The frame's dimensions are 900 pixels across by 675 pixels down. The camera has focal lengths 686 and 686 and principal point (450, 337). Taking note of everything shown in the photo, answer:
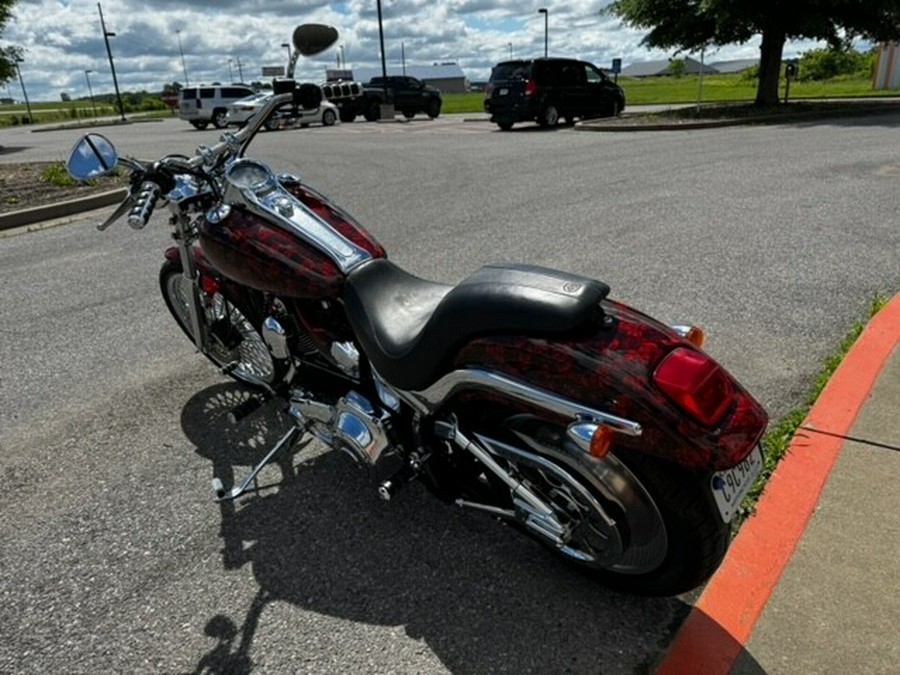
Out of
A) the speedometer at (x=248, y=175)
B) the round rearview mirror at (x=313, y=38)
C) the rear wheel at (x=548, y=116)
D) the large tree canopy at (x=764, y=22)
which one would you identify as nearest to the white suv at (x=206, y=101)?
the rear wheel at (x=548, y=116)

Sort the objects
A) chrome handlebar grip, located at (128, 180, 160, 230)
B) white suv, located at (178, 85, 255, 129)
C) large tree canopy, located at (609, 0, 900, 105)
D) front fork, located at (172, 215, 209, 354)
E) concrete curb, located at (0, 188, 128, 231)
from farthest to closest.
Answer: white suv, located at (178, 85, 255, 129) → large tree canopy, located at (609, 0, 900, 105) → concrete curb, located at (0, 188, 128, 231) → front fork, located at (172, 215, 209, 354) → chrome handlebar grip, located at (128, 180, 160, 230)

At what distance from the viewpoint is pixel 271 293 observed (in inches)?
104

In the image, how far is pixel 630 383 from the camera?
70.7 inches

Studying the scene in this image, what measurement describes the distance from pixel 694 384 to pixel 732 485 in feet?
1.23

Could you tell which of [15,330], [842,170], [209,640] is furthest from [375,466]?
[842,170]

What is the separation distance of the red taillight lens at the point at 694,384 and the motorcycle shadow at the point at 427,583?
0.76m

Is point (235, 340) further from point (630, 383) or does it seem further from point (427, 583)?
point (630, 383)

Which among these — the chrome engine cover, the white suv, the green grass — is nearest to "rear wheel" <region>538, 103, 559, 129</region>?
the white suv

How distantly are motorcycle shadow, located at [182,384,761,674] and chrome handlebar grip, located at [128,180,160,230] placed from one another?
1.17 metres

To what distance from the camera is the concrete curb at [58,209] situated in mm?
7934

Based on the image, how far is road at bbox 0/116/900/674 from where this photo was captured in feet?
7.02

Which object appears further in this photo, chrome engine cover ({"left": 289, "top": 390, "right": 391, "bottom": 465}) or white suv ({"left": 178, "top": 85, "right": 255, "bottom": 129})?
white suv ({"left": 178, "top": 85, "right": 255, "bottom": 129})

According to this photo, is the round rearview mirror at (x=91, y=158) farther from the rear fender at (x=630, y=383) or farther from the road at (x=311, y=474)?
the rear fender at (x=630, y=383)

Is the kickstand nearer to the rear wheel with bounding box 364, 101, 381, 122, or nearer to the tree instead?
the tree
